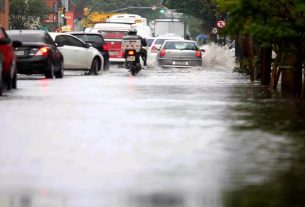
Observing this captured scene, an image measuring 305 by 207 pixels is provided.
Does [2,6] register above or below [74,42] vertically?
below

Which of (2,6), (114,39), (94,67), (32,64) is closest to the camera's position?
(32,64)

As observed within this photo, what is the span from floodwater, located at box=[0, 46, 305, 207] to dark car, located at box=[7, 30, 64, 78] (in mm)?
11681

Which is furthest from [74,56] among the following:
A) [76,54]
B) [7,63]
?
[7,63]

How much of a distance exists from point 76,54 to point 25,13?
61.9 m

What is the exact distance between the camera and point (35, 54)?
1358 inches

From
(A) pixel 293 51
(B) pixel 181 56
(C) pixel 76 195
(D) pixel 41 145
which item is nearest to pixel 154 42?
(B) pixel 181 56

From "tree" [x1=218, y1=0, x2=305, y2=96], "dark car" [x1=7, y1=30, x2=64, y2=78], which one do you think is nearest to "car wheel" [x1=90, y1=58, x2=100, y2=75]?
"dark car" [x1=7, y1=30, x2=64, y2=78]

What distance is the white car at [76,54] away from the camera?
133ft

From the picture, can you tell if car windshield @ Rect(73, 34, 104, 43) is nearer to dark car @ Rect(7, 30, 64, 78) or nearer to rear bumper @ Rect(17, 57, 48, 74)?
dark car @ Rect(7, 30, 64, 78)

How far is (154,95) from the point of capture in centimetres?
2439

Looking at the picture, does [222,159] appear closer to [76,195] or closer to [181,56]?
[76,195]

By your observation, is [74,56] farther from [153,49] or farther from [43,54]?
[153,49]

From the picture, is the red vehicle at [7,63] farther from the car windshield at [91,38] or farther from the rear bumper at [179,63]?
the rear bumper at [179,63]

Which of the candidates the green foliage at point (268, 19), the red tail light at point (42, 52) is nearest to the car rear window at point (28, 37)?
the red tail light at point (42, 52)
